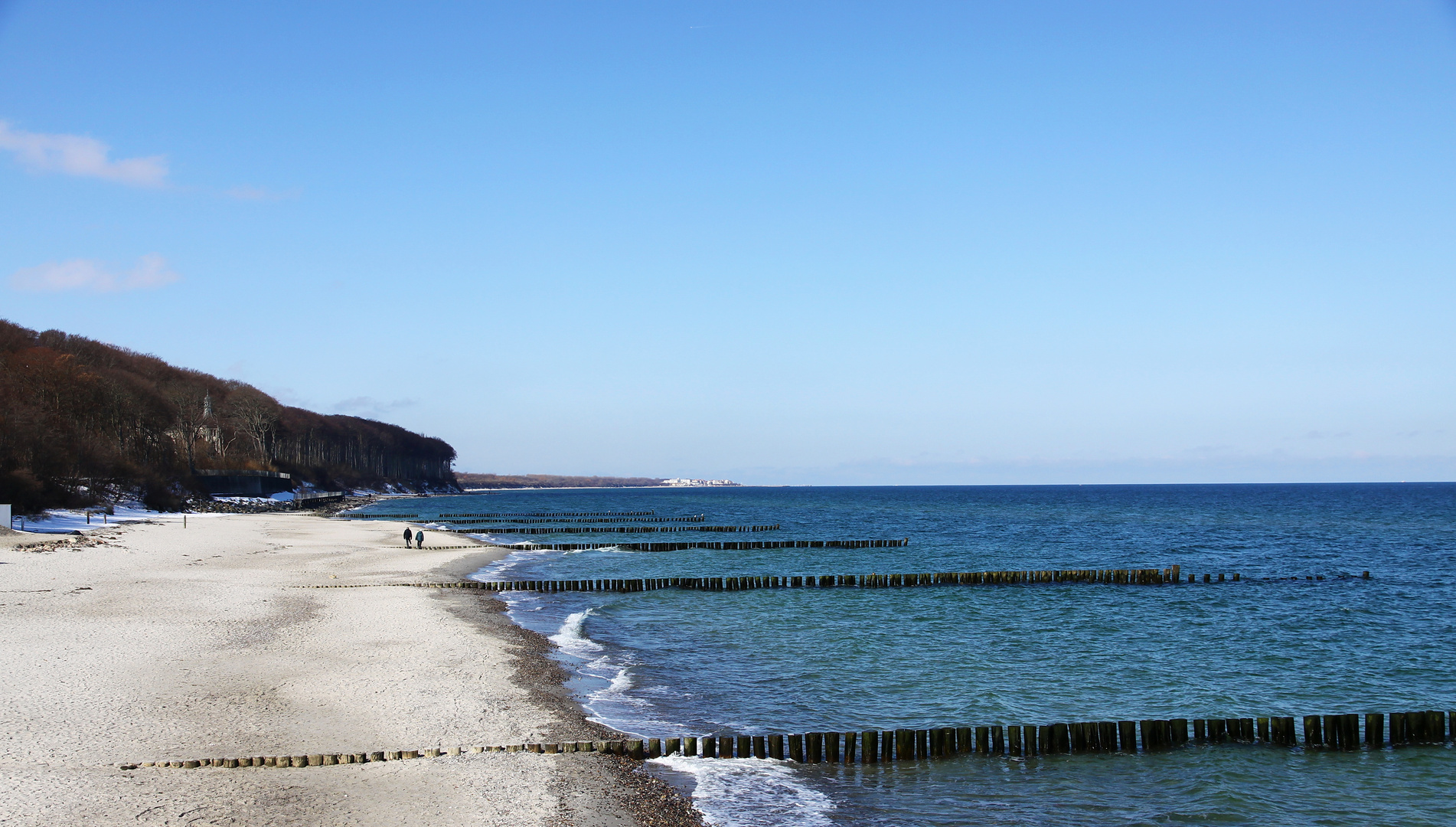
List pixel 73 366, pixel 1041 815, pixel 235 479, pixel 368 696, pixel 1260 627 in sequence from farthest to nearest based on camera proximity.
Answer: pixel 235 479
pixel 73 366
pixel 1260 627
pixel 368 696
pixel 1041 815

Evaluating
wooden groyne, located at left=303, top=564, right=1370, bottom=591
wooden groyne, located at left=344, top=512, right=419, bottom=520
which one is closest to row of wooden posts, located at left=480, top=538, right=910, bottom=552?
wooden groyne, located at left=303, top=564, right=1370, bottom=591

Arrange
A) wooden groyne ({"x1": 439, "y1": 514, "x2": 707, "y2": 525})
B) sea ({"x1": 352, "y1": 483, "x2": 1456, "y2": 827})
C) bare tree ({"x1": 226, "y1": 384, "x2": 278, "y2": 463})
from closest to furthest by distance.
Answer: sea ({"x1": 352, "y1": 483, "x2": 1456, "y2": 827}) → wooden groyne ({"x1": 439, "y1": 514, "x2": 707, "y2": 525}) → bare tree ({"x1": 226, "y1": 384, "x2": 278, "y2": 463})

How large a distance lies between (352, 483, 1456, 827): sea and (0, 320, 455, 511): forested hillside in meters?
30.3

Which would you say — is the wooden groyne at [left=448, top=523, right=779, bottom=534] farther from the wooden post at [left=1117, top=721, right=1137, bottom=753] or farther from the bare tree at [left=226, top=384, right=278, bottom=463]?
the wooden post at [left=1117, top=721, right=1137, bottom=753]

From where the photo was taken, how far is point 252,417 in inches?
4852

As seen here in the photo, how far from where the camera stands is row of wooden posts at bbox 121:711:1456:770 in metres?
13.1

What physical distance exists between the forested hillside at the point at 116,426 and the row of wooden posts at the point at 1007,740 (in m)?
48.0

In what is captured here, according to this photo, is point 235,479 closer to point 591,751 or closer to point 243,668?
point 243,668

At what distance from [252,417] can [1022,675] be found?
409 feet

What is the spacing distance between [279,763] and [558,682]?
22.5 feet

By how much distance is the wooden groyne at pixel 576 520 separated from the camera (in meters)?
90.6

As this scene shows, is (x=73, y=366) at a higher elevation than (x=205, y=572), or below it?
higher

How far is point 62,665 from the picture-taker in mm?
15961

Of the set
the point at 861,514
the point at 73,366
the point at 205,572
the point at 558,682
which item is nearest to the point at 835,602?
the point at 558,682
